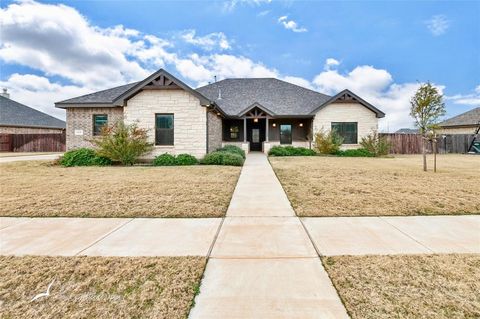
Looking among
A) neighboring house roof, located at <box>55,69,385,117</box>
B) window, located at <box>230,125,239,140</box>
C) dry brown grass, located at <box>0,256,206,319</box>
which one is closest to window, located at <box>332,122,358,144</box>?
neighboring house roof, located at <box>55,69,385,117</box>

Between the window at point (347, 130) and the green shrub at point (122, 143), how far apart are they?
15662mm

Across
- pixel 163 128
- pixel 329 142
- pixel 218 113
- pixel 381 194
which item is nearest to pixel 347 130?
pixel 329 142

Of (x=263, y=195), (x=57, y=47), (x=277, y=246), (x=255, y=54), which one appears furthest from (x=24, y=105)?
(x=277, y=246)

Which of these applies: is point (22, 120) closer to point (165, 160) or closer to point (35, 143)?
point (35, 143)

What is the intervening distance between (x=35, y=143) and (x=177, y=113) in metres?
19.9

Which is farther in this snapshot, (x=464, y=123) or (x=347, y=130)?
(x=464, y=123)

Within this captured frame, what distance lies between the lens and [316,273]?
282cm

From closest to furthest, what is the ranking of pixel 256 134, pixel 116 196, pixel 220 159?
pixel 116 196 → pixel 220 159 → pixel 256 134

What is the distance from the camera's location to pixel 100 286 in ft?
8.41

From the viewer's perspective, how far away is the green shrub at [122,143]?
1277cm

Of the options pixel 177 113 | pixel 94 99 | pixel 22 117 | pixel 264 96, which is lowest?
pixel 177 113

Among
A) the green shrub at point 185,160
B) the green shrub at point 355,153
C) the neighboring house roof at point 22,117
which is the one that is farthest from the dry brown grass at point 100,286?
the neighboring house roof at point 22,117

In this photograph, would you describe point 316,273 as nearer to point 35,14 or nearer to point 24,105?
point 35,14

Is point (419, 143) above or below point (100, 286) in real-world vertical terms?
above
